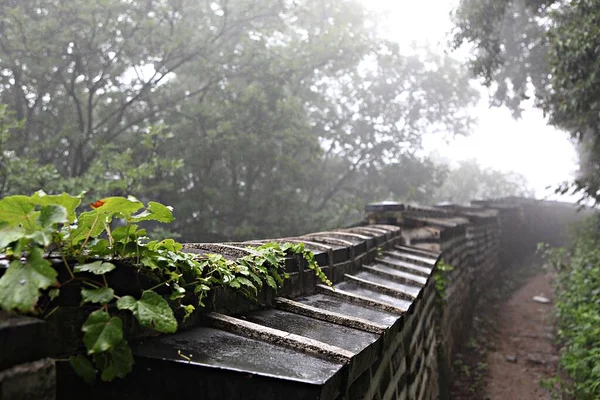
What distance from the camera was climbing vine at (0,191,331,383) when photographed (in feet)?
3.63

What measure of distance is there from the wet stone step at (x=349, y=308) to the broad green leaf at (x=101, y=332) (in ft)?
3.61

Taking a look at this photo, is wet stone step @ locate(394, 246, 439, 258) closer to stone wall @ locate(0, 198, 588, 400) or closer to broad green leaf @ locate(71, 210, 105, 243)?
stone wall @ locate(0, 198, 588, 400)

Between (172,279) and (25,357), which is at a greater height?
(172,279)

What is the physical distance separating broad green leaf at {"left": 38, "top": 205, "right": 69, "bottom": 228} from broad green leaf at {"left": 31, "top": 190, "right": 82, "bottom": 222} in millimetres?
17

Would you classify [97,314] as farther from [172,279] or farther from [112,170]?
[112,170]

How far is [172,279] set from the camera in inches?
55.9

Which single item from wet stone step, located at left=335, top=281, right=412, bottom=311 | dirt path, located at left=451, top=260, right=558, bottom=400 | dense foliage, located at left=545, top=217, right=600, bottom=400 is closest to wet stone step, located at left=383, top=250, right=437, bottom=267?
dense foliage, located at left=545, top=217, right=600, bottom=400

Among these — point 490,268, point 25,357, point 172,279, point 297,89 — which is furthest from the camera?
point 297,89

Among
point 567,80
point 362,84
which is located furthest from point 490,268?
point 362,84

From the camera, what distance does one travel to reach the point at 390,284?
9.86 ft

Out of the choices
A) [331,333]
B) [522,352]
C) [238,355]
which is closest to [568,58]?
[522,352]

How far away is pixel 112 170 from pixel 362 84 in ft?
48.6

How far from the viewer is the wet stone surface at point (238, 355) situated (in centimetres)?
126

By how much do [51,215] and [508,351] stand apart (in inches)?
261
